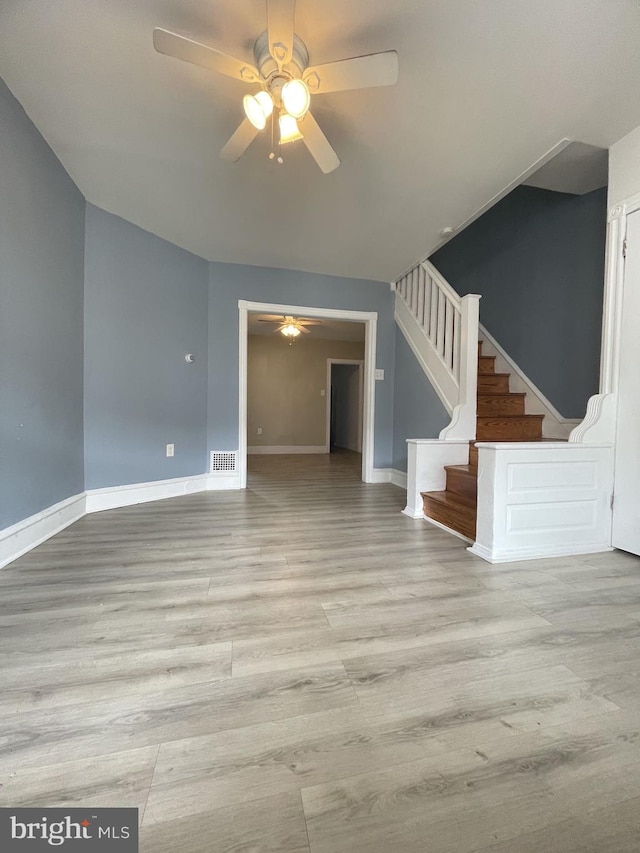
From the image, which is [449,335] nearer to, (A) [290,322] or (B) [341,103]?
(B) [341,103]

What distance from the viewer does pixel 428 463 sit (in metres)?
2.99

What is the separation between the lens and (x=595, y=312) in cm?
308

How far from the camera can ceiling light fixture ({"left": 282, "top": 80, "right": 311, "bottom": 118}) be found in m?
1.58

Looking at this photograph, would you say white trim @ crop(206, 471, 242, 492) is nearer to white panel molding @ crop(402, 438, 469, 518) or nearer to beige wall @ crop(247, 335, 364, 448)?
white panel molding @ crop(402, 438, 469, 518)

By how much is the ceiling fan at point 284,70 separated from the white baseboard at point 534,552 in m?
2.46

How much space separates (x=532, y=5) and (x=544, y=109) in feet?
2.11

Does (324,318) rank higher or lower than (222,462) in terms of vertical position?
higher

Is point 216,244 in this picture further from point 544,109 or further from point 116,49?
point 544,109

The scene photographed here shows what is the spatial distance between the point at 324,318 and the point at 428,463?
86.8 inches

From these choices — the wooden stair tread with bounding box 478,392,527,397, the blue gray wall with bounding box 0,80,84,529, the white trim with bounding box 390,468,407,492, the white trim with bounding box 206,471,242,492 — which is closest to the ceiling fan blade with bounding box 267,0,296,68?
the blue gray wall with bounding box 0,80,84,529

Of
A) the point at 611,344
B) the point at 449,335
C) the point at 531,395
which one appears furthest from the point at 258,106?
the point at 531,395

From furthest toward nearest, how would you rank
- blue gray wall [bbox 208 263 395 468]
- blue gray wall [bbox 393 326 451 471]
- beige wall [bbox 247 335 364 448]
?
beige wall [bbox 247 335 364 448] → blue gray wall [bbox 208 263 395 468] → blue gray wall [bbox 393 326 451 471]

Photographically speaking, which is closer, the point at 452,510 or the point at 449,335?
the point at 452,510

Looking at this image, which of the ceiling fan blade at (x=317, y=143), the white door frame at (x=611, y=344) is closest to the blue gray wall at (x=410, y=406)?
the white door frame at (x=611, y=344)
